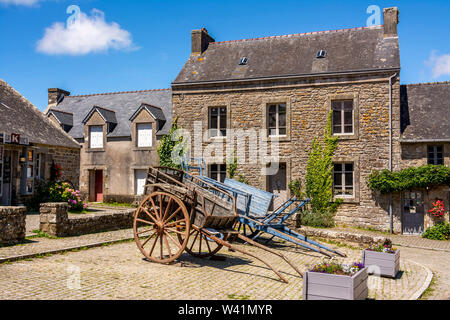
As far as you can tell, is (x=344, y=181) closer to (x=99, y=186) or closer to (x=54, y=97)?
(x=99, y=186)

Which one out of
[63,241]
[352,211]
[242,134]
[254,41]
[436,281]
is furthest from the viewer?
[254,41]

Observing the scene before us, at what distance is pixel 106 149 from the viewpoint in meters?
22.8

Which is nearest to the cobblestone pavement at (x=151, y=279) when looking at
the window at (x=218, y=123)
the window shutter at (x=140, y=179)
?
the window at (x=218, y=123)

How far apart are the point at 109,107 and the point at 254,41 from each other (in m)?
10.2

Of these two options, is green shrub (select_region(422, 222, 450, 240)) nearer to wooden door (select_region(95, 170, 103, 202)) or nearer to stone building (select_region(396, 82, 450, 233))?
stone building (select_region(396, 82, 450, 233))

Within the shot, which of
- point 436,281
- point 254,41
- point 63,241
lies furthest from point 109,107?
point 436,281

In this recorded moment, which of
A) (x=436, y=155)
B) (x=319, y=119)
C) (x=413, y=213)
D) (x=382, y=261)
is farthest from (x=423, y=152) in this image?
(x=382, y=261)

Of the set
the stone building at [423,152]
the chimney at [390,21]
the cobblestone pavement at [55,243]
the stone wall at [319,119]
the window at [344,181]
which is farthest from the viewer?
the chimney at [390,21]

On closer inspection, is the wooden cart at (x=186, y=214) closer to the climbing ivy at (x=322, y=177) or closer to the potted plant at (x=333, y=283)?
the potted plant at (x=333, y=283)

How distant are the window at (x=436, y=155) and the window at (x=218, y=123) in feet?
27.1

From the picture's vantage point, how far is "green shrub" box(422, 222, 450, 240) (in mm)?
14375

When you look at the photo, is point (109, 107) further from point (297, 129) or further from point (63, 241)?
point (63, 241)

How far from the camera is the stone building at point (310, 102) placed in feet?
52.4
